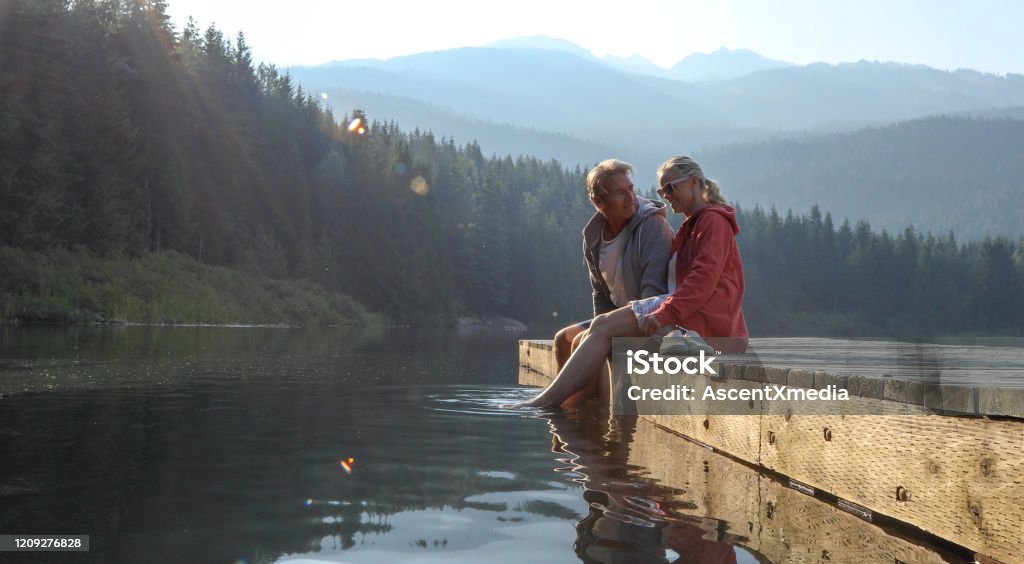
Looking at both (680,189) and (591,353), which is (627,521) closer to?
(680,189)

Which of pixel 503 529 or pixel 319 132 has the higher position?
pixel 319 132

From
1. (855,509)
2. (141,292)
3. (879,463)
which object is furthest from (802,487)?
(141,292)

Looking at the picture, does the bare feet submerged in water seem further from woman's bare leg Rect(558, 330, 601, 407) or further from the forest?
the forest

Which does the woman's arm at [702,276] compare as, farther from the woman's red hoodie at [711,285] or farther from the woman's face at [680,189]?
the woman's face at [680,189]

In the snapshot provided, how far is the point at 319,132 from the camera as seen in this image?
77.4m

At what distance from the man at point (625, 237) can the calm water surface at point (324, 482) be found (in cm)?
93

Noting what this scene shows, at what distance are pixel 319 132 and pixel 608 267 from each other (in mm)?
73131

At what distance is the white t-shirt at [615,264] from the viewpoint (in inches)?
268

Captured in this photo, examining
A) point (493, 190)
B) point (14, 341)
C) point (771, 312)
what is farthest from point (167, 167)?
point (771, 312)

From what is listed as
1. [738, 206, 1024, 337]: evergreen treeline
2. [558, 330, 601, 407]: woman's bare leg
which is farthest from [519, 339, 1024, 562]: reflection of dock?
[738, 206, 1024, 337]: evergreen treeline

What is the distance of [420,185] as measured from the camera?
84.8 m

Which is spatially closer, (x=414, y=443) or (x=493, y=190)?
(x=414, y=443)

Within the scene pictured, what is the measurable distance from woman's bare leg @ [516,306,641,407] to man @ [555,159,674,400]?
1.02 ft

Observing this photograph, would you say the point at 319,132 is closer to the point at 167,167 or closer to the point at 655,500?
the point at 167,167
